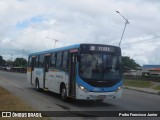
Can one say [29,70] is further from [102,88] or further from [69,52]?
[102,88]

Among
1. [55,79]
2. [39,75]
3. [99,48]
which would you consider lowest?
[55,79]

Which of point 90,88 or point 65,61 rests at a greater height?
point 65,61

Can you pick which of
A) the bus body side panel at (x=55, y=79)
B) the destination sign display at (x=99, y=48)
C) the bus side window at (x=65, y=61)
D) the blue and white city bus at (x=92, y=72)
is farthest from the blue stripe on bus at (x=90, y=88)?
the bus side window at (x=65, y=61)

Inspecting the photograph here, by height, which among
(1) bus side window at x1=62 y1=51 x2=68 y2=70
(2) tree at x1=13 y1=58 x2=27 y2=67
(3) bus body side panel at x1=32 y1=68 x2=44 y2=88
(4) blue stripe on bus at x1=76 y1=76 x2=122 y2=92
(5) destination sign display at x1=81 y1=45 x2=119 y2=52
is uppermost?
(2) tree at x1=13 y1=58 x2=27 y2=67

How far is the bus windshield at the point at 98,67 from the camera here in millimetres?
16625

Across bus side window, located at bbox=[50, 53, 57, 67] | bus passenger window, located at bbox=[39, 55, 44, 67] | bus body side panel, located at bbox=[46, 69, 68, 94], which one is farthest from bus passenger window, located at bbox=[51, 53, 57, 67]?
bus passenger window, located at bbox=[39, 55, 44, 67]

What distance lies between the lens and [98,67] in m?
16.6

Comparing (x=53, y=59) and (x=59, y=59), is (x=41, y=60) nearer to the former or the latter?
(x=53, y=59)

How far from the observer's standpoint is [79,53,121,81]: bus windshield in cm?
1662

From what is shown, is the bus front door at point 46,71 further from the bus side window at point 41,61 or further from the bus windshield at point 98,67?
the bus windshield at point 98,67

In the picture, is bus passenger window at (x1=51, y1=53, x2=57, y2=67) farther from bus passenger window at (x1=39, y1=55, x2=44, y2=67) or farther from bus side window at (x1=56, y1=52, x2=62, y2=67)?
bus passenger window at (x1=39, y1=55, x2=44, y2=67)

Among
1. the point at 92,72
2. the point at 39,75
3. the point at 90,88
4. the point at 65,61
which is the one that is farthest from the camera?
the point at 39,75

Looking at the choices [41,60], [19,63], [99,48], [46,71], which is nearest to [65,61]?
[99,48]

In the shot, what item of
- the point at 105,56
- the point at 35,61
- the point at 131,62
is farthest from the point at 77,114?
the point at 131,62
